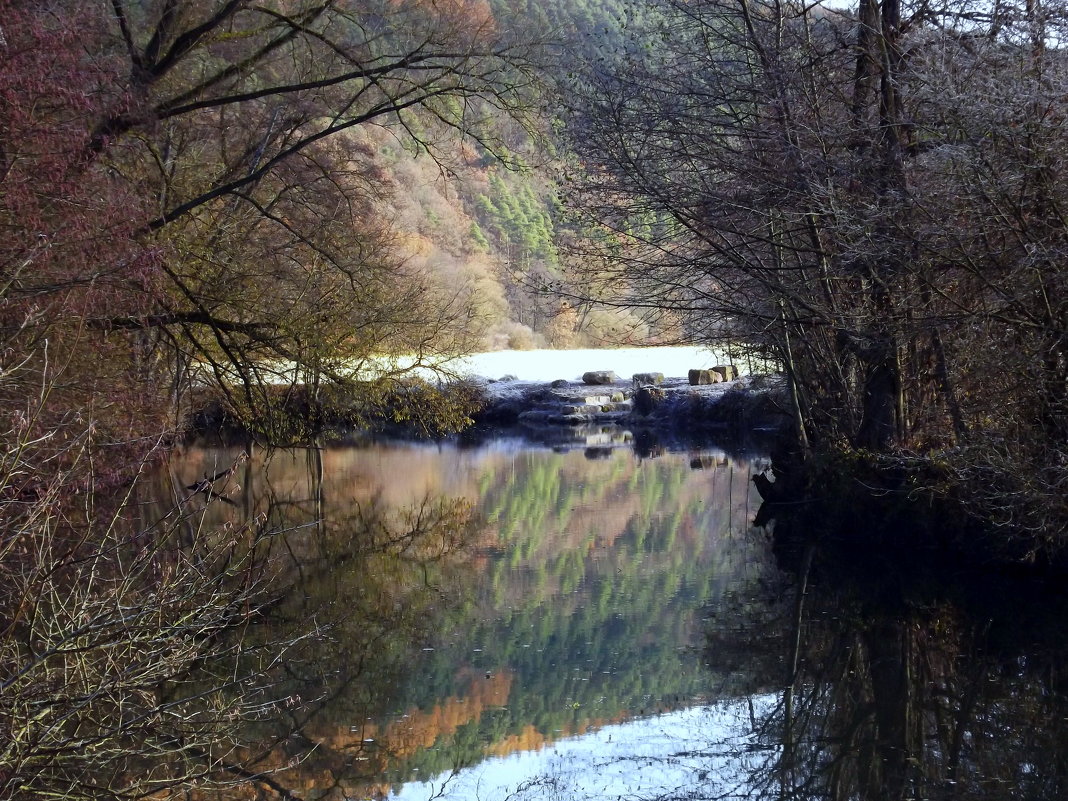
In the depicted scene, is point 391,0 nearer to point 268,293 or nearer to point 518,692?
point 268,293

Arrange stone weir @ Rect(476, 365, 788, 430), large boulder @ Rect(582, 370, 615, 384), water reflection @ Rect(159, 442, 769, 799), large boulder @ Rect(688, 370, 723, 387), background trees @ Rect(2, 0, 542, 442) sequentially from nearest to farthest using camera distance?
water reflection @ Rect(159, 442, 769, 799)
background trees @ Rect(2, 0, 542, 442)
stone weir @ Rect(476, 365, 788, 430)
large boulder @ Rect(688, 370, 723, 387)
large boulder @ Rect(582, 370, 615, 384)

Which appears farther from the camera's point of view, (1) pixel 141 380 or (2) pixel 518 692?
(1) pixel 141 380

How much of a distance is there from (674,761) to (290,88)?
27.5 feet

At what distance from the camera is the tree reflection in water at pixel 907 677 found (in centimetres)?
623

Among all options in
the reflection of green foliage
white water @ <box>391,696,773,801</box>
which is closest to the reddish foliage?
the reflection of green foliage

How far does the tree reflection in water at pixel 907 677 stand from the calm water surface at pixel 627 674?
0.02 m

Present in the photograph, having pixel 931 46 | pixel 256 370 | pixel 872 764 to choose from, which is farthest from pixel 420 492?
pixel 872 764

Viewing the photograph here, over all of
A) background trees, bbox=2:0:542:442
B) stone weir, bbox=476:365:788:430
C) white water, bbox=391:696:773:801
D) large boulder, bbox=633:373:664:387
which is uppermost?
background trees, bbox=2:0:542:442

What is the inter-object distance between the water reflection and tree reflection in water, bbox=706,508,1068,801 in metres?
0.73

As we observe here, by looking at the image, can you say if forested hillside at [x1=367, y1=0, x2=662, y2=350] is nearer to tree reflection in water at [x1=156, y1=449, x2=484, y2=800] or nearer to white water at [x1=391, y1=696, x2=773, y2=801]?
tree reflection in water at [x1=156, y1=449, x2=484, y2=800]

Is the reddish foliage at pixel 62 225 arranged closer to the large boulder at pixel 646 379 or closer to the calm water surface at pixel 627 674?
the calm water surface at pixel 627 674

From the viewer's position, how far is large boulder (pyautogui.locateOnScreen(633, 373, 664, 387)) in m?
30.3

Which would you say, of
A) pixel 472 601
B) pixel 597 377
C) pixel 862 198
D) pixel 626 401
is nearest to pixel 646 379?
pixel 626 401

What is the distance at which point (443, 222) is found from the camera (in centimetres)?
5600
